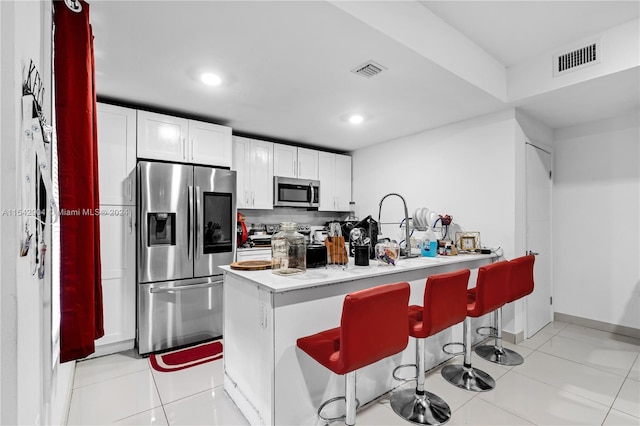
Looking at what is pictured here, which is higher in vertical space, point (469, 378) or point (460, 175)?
point (460, 175)

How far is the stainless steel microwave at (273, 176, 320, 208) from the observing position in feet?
14.8

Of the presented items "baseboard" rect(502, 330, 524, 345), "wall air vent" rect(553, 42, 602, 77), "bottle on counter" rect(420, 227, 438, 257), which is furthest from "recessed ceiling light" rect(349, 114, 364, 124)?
"baseboard" rect(502, 330, 524, 345)

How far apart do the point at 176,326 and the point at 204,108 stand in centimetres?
233

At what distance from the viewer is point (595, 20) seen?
236 cm

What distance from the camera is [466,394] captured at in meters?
2.29

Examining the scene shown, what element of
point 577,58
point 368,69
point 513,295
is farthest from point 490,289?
point 577,58

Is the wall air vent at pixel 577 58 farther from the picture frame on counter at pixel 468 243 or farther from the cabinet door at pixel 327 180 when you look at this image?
the cabinet door at pixel 327 180

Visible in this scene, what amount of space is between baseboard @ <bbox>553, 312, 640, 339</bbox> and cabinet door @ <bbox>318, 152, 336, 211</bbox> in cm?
345

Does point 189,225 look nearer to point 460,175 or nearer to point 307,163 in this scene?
point 307,163

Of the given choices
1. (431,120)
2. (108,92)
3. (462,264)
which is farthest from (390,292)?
(108,92)

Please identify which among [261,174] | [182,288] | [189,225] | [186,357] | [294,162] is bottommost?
[186,357]

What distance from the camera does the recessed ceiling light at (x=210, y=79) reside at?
260 centimetres

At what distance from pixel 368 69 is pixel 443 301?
183 cm

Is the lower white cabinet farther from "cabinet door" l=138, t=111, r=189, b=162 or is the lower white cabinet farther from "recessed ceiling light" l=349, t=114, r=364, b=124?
"recessed ceiling light" l=349, t=114, r=364, b=124
